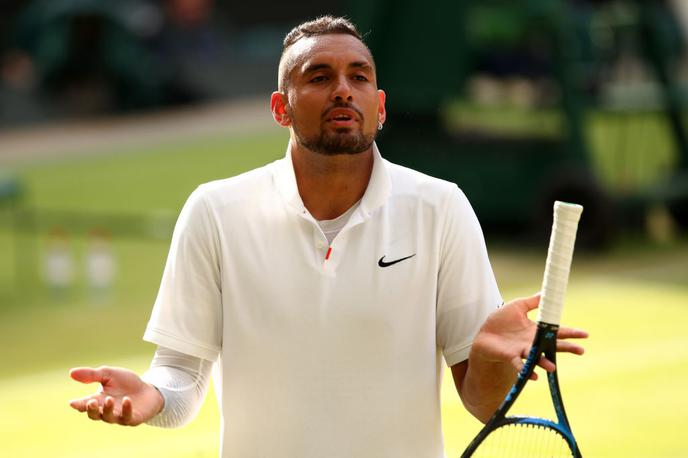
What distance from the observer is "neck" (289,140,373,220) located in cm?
325

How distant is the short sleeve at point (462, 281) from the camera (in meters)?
3.27

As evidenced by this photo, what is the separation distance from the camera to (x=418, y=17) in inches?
461

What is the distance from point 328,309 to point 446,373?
176 inches

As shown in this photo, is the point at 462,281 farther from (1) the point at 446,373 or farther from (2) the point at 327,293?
(1) the point at 446,373

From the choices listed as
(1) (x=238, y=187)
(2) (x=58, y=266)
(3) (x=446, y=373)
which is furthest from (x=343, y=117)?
(2) (x=58, y=266)

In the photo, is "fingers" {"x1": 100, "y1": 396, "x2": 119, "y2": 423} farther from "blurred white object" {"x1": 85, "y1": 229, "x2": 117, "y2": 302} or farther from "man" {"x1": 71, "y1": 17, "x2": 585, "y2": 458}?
"blurred white object" {"x1": 85, "y1": 229, "x2": 117, "y2": 302}

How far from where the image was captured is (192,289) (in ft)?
10.8

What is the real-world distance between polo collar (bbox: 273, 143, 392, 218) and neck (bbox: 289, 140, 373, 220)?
22 millimetres

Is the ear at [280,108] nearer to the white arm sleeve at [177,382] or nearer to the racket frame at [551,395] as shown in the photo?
the white arm sleeve at [177,382]

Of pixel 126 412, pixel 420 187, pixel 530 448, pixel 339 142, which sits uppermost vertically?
pixel 339 142

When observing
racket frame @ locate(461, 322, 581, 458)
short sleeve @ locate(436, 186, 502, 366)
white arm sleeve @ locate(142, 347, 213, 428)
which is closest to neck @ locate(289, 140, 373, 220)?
short sleeve @ locate(436, 186, 502, 366)

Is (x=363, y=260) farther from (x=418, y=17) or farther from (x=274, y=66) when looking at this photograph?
(x=274, y=66)

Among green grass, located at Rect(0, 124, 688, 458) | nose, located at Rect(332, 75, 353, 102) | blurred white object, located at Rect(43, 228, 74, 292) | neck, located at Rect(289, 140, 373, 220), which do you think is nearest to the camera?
nose, located at Rect(332, 75, 353, 102)

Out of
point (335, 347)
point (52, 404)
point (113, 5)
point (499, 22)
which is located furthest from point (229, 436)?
point (113, 5)
